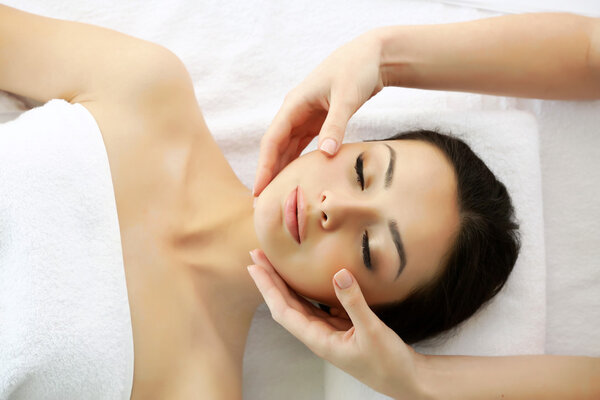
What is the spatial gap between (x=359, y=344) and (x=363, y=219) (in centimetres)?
25

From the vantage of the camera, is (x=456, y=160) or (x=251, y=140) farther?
(x=251, y=140)

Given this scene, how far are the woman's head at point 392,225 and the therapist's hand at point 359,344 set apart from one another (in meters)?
0.06

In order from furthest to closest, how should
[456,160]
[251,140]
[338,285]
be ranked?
[251,140]
[456,160]
[338,285]

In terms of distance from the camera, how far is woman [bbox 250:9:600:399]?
109 cm

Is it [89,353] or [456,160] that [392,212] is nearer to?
[456,160]

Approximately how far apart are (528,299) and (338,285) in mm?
623

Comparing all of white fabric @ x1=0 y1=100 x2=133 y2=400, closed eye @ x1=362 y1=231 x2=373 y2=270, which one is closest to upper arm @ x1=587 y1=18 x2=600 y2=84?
closed eye @ x1=362 y1=231 x2=373 y2=270

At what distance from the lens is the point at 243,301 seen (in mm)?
1369

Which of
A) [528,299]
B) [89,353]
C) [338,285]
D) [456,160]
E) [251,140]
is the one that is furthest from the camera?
[251,140]

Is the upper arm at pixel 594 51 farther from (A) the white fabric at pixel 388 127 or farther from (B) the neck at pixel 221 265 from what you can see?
(B) the neck at pixel 221 265

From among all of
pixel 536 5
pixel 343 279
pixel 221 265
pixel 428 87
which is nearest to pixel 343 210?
pixel 343 279

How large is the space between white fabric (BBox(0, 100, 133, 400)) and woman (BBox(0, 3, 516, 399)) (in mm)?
56

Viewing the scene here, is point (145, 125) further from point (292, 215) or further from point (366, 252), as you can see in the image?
point (366, 252)

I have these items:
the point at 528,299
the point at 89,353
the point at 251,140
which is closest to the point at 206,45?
the point at 251,140
